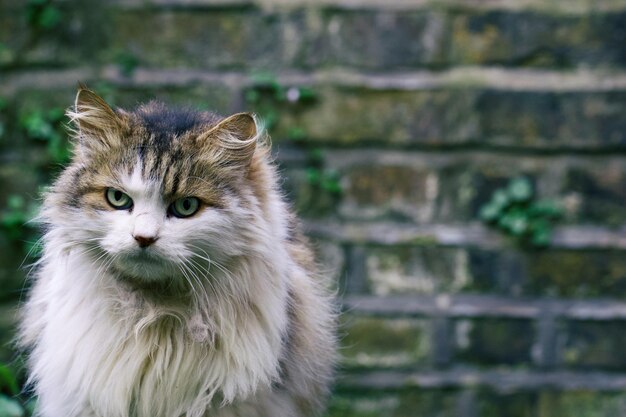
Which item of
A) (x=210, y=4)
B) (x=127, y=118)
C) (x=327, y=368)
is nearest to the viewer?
(x=127, y=118)

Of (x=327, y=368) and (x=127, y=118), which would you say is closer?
(x=127, y=118)

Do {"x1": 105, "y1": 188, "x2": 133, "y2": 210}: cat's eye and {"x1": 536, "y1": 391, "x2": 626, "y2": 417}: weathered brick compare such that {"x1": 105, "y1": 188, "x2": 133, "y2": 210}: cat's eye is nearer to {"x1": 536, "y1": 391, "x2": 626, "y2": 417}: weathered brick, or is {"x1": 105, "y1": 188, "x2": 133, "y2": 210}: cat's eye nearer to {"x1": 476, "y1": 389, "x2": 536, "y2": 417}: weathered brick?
{"x1": 476, "y1": 389, "x2": 536, "y2": 417}: weathered brick

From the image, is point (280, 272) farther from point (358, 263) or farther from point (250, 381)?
point (358, 263)

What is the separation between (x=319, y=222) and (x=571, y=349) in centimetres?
109

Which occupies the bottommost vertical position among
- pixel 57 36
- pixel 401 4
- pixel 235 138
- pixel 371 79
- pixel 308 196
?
pixel 308 196

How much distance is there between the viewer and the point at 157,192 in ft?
5.63

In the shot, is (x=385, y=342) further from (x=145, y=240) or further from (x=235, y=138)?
(x=145, y=240)

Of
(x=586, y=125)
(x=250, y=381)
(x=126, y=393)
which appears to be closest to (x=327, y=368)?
(x=250, y=381)

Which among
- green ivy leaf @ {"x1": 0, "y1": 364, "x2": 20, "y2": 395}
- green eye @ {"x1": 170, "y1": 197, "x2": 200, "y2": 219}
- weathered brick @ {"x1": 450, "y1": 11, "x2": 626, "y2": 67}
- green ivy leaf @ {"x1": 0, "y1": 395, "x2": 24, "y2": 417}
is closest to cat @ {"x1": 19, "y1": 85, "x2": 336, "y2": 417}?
green eye @ {"x1": 170, "y1": 197, "x2": 200, "y2": 219}

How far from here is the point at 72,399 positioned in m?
1.92

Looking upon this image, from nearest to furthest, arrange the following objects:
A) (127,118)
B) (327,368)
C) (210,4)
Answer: (127,118) < (327,368) < (210,4)

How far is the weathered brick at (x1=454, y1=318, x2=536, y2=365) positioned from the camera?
299 cm

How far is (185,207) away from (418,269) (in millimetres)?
1434

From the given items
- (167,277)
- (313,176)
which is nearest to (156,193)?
(167,277)
